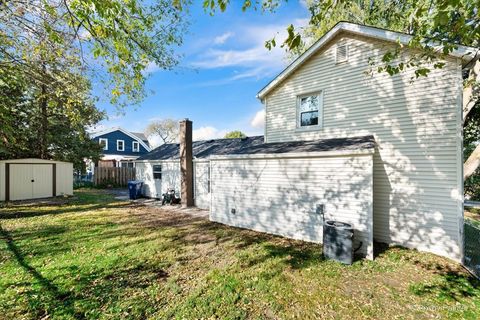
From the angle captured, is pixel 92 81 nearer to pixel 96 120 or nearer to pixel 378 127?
pixel 378 127

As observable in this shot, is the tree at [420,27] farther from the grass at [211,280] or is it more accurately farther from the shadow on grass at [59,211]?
the shadow on grass at [59,211]

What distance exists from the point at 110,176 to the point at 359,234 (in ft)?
69.8

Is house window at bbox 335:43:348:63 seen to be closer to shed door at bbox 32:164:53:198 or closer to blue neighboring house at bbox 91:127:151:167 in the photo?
shed door at bbox 32:164:53:198

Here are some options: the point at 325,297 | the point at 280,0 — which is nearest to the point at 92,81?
the point at 280,0

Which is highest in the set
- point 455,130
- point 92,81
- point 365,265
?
point 92,81

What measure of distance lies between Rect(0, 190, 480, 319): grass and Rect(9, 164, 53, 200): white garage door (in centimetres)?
800

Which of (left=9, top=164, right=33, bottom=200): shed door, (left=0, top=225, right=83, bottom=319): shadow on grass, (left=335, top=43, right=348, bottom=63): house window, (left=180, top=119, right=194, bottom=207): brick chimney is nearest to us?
(left=0, top=225, right=83, bottom=319): shadow on grass

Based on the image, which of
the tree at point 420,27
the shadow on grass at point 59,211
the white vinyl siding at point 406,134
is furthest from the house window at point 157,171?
the tree at point 420,27

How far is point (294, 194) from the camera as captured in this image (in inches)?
282

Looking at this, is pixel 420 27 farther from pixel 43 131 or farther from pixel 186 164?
pixel 43 131

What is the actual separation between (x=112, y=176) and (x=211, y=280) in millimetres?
19956

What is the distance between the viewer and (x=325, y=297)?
13.3 feet

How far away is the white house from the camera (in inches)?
229

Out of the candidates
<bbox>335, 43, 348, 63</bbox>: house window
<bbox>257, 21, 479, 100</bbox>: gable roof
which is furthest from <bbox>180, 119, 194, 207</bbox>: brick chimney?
<bbox>335, 43, 348, 63</bbox>: house window
